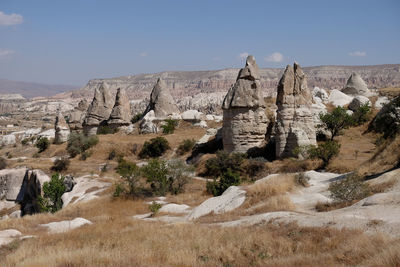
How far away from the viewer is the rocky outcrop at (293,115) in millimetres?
18859

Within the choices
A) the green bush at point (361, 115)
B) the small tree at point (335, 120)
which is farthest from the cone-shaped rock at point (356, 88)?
the small tree at point (335, 120)

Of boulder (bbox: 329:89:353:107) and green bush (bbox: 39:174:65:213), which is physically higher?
boulder (bbox: 329:89:353:107)

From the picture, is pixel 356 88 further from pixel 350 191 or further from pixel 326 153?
pixel 350 191

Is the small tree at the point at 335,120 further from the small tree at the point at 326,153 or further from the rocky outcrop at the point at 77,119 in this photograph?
the rocky outcrop at the point at 77,119

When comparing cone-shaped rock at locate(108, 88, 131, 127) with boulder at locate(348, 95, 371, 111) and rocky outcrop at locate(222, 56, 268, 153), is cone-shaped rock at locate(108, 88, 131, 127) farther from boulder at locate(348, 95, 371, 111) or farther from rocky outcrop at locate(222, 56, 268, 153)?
boulder at locate(348, 95, 371, 111)

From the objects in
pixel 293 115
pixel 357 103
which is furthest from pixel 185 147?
pixel 357 103

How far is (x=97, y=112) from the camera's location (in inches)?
1363

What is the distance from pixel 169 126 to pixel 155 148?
5.23 m

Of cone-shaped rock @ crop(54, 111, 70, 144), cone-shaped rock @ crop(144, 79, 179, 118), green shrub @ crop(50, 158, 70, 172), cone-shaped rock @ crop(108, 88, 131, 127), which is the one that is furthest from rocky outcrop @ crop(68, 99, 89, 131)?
green shrub @ crop(50, 158, 70, 172)

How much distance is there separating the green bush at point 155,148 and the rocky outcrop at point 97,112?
954cm

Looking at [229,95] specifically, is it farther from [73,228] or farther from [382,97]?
[382,97]

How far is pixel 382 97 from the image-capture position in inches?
1294

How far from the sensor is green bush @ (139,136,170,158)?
25.9 meters

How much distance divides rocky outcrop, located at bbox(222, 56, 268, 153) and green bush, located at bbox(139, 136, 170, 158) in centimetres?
610
